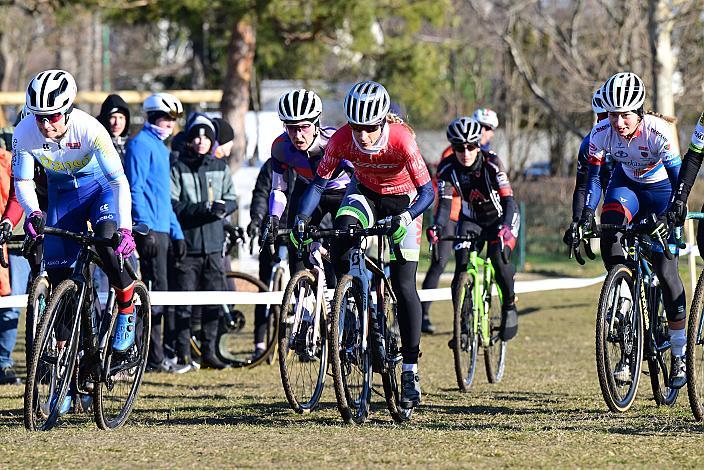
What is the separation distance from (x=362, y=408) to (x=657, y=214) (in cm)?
251

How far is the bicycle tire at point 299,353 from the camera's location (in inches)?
343

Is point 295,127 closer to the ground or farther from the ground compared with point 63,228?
farther from the ground

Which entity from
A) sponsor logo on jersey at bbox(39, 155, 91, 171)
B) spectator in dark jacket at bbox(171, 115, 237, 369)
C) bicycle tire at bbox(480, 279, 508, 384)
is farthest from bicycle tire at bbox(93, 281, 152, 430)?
bicycle tire at bbox(480, 279, 508, 384)

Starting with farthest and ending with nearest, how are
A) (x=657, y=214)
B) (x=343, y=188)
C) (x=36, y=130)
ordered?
(x=343, y=188) → (x=657, y=214) → (x=36, y=130)

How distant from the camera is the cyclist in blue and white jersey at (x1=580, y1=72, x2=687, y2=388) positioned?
8922 mm

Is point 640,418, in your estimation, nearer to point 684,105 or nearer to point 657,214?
point 657,214

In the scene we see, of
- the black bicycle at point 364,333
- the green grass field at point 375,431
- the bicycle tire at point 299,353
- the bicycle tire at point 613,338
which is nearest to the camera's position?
the green grass field at point 375,431

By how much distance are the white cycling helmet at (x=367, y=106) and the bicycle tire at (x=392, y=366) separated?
123 centimetres

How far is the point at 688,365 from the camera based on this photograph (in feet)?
27.3

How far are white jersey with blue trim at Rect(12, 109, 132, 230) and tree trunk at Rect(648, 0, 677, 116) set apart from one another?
17535 millimetres

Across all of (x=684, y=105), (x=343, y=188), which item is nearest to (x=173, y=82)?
(x=684, y=105)

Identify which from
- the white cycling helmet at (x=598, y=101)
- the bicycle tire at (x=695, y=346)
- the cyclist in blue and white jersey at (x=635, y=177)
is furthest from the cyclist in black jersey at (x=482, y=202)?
the bicycle tire at (x=695, y=346)

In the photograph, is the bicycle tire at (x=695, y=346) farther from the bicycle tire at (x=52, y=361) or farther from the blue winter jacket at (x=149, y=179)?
the blue winter jacket at (x=149, y=179)

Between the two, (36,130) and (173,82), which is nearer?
(36,130)
